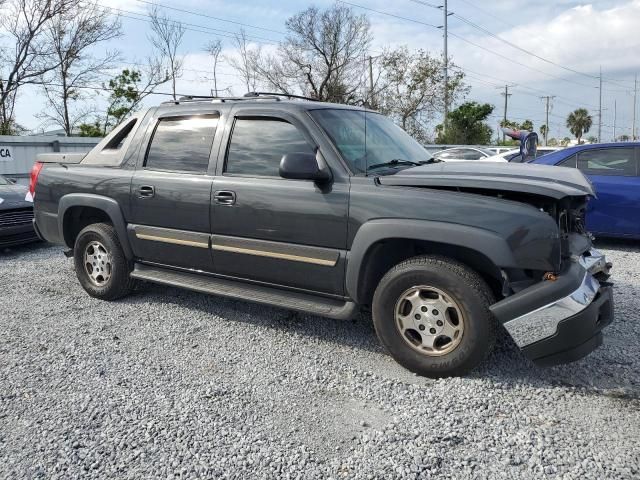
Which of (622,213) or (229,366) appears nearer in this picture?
(229,366)

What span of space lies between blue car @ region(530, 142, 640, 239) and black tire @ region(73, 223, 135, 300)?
210 inches

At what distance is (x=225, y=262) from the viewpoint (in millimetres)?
4074

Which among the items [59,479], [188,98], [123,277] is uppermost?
[188,98]

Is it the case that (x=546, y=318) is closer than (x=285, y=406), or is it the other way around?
(x=546, y=318)

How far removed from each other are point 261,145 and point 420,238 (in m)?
1.50

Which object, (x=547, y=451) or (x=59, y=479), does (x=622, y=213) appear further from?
(x=59, y=479)

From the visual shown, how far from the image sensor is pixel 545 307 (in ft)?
9.50

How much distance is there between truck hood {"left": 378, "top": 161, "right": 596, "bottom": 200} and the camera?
3.01 metres

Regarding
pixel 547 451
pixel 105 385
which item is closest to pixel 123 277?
pixel 105 385

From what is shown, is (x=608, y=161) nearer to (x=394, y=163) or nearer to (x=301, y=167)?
(x=394, y=163)

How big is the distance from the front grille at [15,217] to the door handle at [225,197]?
4890 millimetres

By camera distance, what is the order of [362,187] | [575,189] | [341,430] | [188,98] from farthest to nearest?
[188,98], [362,187], [575,189], [341,430]

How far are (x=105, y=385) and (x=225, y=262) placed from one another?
1.24 m

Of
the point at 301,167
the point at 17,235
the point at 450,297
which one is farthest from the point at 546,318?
the point at 17,235
